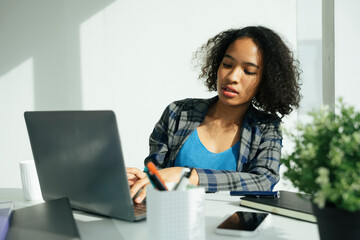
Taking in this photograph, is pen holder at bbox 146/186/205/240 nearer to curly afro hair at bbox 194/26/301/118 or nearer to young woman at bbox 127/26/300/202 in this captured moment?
young woman at bbox 127/26/300/202

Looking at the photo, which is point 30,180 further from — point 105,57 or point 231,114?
point 105,57

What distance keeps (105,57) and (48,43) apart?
1.26ft

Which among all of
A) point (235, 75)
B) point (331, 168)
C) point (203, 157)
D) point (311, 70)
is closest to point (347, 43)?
point (311, 70)

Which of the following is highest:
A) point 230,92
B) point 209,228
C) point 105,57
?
point 105,57

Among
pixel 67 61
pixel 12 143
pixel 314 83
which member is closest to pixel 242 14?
pixel 314 83

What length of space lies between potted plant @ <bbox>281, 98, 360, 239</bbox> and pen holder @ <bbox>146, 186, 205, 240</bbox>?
0.53ft

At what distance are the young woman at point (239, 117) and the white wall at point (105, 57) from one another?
105 centimetres

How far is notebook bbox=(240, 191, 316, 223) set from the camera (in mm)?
883

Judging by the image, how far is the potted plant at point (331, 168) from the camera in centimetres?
54

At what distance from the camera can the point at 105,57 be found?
104 inches

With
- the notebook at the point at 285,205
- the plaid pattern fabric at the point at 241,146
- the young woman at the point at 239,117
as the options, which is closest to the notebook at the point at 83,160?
the notebook at the point at 285,205

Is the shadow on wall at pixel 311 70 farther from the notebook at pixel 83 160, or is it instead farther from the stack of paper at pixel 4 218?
the stack of paper at pixel 4 218

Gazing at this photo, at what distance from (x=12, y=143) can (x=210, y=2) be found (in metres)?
1.68

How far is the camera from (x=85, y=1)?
2576 mm
